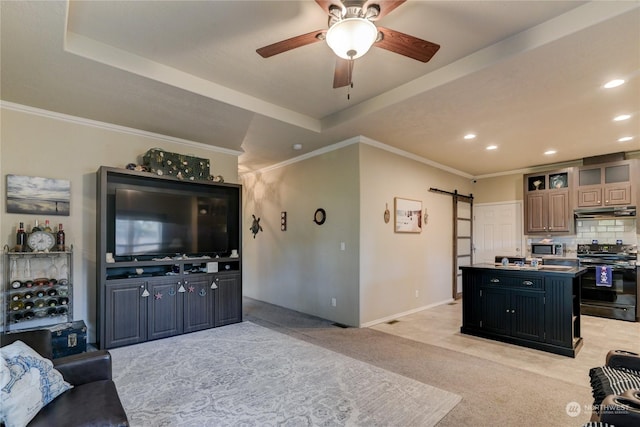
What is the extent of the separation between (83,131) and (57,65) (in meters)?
1.36

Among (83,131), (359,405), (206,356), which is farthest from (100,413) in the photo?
(83,131)

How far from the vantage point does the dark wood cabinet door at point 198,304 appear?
4.24 meters

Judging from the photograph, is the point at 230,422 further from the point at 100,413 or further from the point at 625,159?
the point at 625,159

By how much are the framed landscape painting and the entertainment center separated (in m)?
0.39

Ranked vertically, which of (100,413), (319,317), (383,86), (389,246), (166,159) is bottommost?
(319,317)

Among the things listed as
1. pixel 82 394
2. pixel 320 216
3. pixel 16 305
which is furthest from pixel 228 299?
pixel 82 394

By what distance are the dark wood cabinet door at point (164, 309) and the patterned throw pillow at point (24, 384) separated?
2.26m

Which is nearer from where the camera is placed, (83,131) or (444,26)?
(444,26)

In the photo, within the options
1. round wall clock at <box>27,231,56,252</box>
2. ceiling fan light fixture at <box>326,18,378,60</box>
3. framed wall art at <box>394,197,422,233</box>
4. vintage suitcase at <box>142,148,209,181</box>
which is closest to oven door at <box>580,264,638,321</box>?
framed wall art at <box>394,197,422,233</box>

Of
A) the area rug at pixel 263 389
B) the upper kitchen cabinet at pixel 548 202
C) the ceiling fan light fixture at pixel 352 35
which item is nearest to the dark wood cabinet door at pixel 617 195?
the upper kitchen cabinet at pixel 548 202

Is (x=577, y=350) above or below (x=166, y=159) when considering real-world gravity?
below

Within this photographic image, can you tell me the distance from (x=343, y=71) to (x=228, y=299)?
139 inches

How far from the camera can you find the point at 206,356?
11.2ft

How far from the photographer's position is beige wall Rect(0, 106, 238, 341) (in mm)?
3400
